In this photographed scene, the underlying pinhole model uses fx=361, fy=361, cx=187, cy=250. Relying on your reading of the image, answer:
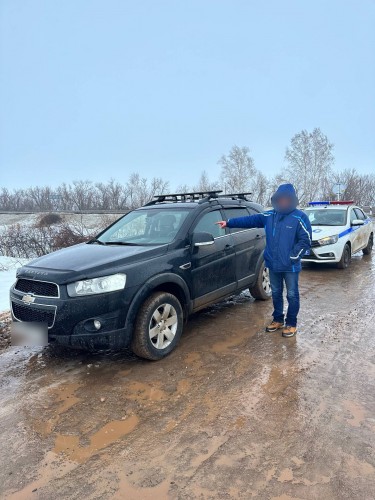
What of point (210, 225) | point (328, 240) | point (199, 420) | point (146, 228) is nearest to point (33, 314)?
point (146, 228)

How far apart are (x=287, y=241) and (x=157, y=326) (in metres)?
1.91

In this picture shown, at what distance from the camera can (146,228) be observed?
4953mm

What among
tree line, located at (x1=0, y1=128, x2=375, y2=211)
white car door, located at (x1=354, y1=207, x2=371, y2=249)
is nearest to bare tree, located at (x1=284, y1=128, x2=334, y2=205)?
tree line, located at (x1=0, y1=128, x2=375, y2=211)

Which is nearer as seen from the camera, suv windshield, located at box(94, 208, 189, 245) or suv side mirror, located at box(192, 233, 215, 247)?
suv side mirror, located at box(192, 233, 215, 247)

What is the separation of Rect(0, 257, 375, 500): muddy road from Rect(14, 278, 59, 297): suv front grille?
87 centimetres

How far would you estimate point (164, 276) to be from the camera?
4.00 meters

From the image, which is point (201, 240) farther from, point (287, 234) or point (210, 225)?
point (287, 234)

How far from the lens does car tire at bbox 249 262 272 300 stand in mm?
5945

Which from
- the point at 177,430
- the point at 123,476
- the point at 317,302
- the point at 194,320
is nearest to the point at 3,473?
the point at 123,476

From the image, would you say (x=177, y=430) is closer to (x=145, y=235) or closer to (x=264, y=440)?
(x=264, y=440)

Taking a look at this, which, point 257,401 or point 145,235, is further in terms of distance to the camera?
point 145,235

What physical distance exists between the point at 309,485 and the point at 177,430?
1.02m

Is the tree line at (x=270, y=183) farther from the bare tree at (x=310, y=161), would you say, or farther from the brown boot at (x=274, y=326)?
the brown boot at (x=274, y=326)

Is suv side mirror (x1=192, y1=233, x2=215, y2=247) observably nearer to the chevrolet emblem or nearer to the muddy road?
the muddy road
